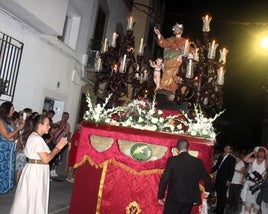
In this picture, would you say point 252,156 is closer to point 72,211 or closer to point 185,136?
point 185,136

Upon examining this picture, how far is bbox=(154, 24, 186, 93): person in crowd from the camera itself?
337 inches

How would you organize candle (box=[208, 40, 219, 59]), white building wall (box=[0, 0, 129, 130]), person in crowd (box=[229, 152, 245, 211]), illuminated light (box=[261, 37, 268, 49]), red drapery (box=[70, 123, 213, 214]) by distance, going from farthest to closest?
person in crowd (box=[229, 152, 245, 211])
white building wall (box=[0, 0, 129, 130])
illuminated light (box=[261, 37, 268, 49])
candle (box=[208, 40, 219, 59])
red drapery (box=[70, 123, 213, 214])

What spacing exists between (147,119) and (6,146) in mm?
2734

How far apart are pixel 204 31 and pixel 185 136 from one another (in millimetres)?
2020

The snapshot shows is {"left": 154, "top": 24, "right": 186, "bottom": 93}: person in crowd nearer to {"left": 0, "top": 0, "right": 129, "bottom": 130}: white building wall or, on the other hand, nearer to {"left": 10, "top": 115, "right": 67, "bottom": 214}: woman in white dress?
{"left": 10, "top": 115, "right": 67, "bottom": 214}: woman in white dress

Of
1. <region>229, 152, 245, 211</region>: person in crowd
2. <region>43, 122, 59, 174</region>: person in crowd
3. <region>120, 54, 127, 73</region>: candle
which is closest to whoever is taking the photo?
<region>120, 54, 127, 73</region>: candle

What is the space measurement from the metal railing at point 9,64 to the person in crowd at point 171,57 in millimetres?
4211

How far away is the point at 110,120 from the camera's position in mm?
7156

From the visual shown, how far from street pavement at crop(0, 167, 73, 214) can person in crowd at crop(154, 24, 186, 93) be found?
140 inches

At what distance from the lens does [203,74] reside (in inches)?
268

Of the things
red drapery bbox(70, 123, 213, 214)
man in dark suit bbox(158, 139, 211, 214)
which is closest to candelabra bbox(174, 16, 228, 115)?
red drapery bbox(70, 123, 213, 214)

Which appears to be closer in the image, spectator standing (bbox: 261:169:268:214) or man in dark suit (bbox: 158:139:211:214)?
man in dark suit (bbox: 158:139:211:214)

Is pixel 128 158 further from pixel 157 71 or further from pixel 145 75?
pixel 145 75

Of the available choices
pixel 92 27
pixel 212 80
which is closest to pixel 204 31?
pixel 212 80
